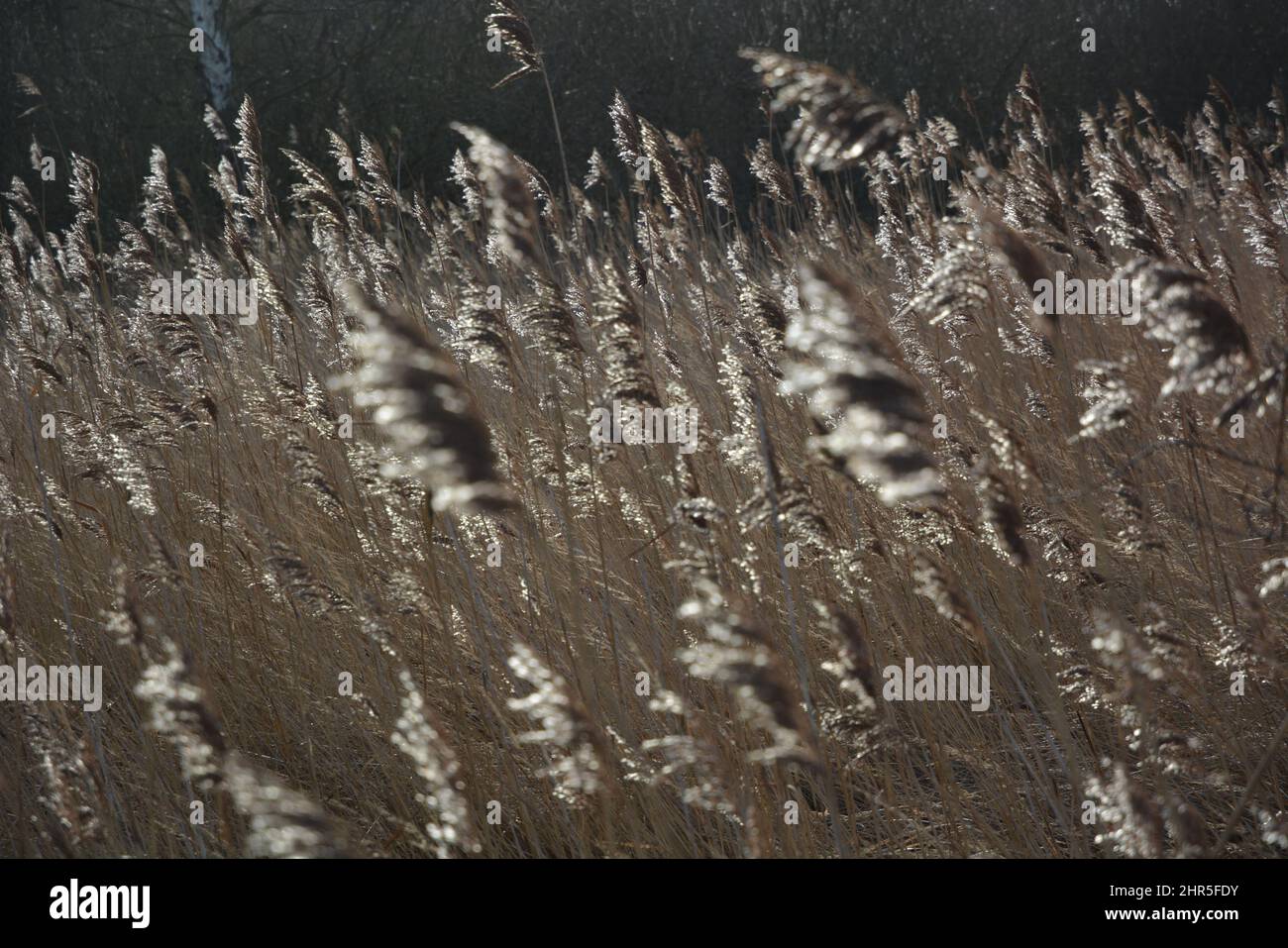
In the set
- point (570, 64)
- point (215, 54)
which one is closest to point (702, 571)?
point (215, 54)

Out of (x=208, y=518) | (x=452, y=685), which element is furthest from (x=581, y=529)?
(x=208, y=518)

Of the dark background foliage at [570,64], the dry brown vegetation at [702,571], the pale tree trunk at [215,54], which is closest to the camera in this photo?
the dry brown vegetation at [702,571]

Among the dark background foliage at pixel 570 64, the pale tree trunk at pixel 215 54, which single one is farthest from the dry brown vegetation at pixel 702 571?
the dark background foliage at pixel 570 64

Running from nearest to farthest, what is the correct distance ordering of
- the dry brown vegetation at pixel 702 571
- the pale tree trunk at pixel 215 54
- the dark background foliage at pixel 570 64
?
the dry brown vegetation at pixel 702 571
the pale tree trunk at pixel 215 54
the dark background foliage at pixel 570 64

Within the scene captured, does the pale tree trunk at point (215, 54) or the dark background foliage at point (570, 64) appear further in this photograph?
the dark background foliage at point (570, 64)

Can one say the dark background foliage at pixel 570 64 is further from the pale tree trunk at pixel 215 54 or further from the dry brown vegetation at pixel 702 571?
the dry brown vegetation at pixel 702 571
